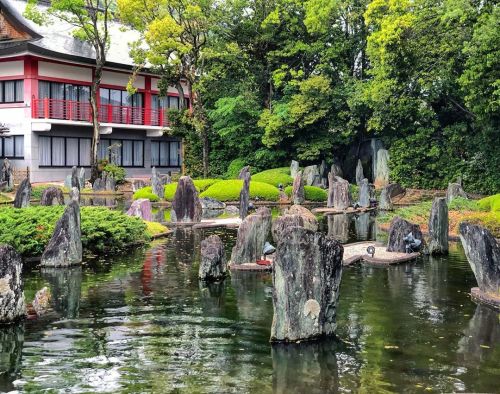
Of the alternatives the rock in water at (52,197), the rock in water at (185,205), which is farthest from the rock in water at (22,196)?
the rock in water at (185,205)

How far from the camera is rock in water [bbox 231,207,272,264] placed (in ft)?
55.9

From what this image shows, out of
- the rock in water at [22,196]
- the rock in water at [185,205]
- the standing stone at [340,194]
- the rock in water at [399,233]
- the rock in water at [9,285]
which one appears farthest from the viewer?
the standing stone at [340,194]

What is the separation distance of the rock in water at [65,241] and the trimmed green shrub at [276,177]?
87.1 feet

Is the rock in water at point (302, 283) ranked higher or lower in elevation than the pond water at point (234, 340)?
higher

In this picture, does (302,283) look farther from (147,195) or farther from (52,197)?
(147,195)

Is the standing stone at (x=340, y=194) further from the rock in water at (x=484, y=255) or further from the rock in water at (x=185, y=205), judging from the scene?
the rock in water at (x=484, y=255)

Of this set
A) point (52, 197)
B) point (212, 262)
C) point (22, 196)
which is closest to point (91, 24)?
point (22, 196)

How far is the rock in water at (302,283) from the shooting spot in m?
10.6

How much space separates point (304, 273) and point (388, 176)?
36788 millimetres

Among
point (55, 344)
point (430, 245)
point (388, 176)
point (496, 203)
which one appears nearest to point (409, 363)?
point (55, 344)

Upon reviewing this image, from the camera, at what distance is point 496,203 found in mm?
26062

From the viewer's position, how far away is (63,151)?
52.4m

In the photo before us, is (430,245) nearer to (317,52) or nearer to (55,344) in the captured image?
(55,344)

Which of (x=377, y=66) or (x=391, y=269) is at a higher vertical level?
(x=377, y=66)
